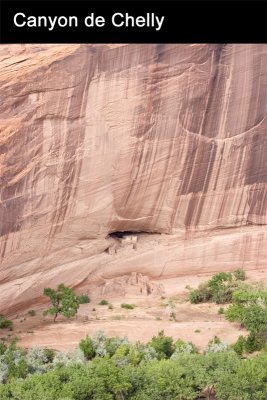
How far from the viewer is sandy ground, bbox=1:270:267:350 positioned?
1838 centimetres

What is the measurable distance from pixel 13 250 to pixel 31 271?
3.56ft

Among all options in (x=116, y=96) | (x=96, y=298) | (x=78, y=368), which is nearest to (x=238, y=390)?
(x=78, y=368)

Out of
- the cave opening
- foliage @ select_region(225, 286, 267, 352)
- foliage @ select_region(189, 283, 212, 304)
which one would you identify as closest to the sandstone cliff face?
the cave opening

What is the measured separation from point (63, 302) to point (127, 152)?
452cm

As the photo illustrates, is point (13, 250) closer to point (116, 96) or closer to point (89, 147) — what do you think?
point (89, 147)

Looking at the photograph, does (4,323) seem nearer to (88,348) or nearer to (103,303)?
(88,348)

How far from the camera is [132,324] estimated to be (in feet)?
62.7

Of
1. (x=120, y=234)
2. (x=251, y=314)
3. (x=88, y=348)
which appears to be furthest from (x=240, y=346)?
(x=120, y=234)

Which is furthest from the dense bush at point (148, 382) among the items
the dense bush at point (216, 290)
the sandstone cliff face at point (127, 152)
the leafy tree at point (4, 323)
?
the dense bush at point (216, 290)

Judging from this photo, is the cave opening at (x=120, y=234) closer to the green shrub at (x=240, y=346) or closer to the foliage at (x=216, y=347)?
the foliage at (x=216, y=347)

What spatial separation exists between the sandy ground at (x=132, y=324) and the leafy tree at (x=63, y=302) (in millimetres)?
390

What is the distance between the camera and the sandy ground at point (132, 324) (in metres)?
18.4

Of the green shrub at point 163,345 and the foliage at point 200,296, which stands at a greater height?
the foliage at point 200,296
